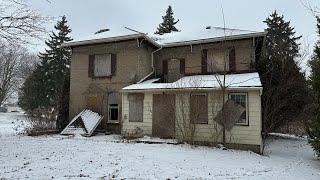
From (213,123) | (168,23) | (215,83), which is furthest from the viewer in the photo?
(168,23)

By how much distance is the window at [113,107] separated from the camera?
20828mm

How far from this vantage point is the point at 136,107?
18703mm

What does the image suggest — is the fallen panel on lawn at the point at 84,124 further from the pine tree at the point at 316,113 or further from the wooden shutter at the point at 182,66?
the pine tree at the point at 316,113

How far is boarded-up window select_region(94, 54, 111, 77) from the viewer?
2156 cm

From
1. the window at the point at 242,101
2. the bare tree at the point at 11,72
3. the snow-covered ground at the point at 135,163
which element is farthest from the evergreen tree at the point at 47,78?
the window at the point at 242,101

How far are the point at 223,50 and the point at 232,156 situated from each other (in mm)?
9143

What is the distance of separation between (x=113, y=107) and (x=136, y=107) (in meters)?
2.85

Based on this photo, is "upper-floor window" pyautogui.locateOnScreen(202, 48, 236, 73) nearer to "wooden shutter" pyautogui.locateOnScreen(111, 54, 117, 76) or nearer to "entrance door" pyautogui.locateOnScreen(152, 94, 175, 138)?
"entrance door" pyautogui.locateOnScreen(152, 94, 175, 138)

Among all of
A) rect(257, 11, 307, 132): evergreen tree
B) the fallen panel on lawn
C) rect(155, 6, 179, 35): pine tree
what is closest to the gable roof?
rect(257, 11, 307, 132): evergreen tree

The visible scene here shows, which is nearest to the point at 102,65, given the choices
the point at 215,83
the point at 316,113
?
the point at 215,83

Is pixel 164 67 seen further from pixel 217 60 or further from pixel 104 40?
pixel 104 40

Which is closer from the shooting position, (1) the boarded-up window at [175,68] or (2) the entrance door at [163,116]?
(2) the entrance door at [163,116]

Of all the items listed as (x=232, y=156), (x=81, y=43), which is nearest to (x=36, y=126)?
(x=81, y=43)

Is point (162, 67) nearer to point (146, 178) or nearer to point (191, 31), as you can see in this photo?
point (191, 31)
